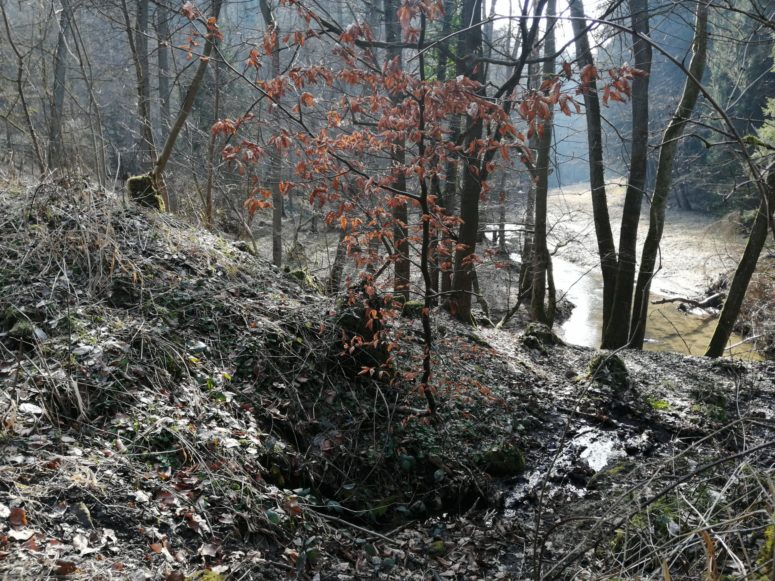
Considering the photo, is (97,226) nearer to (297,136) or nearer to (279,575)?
(297,136)

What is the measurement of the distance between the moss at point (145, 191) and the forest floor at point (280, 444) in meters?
0.86

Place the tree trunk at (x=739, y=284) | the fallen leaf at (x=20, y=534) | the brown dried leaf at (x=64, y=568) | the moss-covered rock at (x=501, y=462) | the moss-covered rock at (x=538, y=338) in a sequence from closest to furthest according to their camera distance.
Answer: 1. the brown dried leaf at (x=64, y=568)
2. the fallen leaf at (x=20, y=534)
3. the moss-covered rock at (x=501, y=462)
4. the moss-covered rock at (x=538, y=338)
5. the tree trunk at (x=739, y=284)

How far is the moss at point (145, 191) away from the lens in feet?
23.6

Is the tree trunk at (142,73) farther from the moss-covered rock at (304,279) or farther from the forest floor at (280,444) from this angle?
the forest floor at (280,444)

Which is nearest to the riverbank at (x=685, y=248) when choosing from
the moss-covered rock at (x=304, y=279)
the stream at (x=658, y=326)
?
the stream at (x=658, y=326)

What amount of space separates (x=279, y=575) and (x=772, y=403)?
632 cm

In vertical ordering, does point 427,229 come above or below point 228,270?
above

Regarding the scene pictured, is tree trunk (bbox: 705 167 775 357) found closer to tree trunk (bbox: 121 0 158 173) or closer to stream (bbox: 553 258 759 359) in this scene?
stream (bbox: 553 258 759 359)

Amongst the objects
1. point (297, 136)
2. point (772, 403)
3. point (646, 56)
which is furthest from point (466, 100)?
point (646, 56)

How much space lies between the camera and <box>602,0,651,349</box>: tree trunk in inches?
365

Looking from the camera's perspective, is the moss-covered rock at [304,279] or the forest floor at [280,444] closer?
the forest floor at [280,444]

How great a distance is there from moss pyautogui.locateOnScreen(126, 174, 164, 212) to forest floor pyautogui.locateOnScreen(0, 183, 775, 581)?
856mm

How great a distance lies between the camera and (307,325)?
18.2 feet

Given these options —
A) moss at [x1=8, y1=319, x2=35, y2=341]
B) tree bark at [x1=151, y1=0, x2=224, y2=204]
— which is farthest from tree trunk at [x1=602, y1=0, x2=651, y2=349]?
moss at [x1=8, y1=319, x2=35, y2=341]
